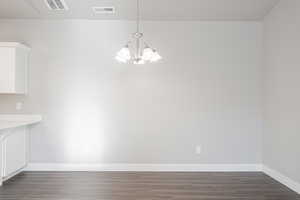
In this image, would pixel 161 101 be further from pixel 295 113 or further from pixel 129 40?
pixel 295 113

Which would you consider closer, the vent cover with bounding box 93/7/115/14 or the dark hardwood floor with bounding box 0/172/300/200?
the dark hardwood floor with bounding box 0/172/300/200

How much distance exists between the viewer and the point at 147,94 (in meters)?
4.75

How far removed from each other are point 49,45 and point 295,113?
13.6 ft

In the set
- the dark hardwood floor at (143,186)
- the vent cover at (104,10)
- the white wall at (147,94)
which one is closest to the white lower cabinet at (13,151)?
the dark hardwood floor at (143,186)

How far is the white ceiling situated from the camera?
417 centimetres

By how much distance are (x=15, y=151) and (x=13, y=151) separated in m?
0.06

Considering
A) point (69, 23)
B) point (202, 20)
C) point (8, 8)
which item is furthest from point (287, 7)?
point (8, 8)

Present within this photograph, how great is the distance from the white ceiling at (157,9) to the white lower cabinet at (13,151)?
6.48ft

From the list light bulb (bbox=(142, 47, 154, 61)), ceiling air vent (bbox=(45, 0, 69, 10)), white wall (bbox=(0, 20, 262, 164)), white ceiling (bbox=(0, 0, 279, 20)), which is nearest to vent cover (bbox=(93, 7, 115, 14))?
white ceiling (bbox=(0, 0, 279, 20))

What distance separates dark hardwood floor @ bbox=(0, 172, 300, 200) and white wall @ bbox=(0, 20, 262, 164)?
395mm

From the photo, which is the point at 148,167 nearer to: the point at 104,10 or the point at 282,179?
the point at 282,179

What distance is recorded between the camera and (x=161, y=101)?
15.6ft

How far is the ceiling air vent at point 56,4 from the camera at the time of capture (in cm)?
410

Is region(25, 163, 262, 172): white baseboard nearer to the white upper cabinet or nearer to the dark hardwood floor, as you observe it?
the dark hardwood floor
